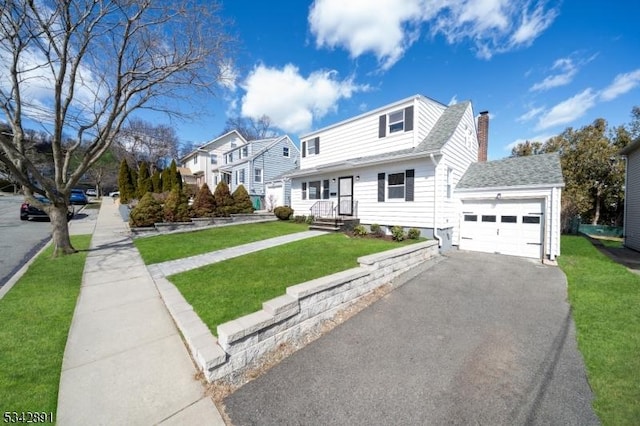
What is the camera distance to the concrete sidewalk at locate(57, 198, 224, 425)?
7.64 ft

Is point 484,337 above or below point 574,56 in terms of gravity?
below

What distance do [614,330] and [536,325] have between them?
105 cm

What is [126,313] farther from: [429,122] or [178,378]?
[429,122]

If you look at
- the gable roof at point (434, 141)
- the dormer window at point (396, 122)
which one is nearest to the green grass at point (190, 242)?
the gable roof at point (434, 141)

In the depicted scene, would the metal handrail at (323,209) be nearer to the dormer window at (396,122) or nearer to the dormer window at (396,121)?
the dormer window at (396,122)

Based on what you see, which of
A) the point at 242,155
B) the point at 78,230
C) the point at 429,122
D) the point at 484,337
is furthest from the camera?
the point at 242,155

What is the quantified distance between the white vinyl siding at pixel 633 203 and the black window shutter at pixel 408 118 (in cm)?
1071

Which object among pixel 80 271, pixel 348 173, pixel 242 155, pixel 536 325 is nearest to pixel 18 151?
pixel 80 271

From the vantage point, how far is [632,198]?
1238cm

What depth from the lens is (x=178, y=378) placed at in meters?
2.76

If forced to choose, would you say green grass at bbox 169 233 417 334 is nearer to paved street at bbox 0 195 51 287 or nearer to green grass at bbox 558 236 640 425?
green grass at bbox 558 236 640 425

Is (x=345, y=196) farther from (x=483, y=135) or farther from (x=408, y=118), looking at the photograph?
(x=483, y=135)

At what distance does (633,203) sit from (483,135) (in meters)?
7.30

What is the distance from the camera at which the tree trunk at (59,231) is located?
775 centimetres
